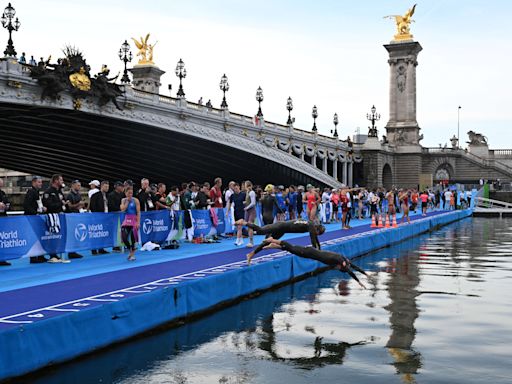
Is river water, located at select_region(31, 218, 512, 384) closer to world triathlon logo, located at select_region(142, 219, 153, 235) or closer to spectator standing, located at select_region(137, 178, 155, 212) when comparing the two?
world triathlon logo, located at select_region(142, 219, 153, 235)

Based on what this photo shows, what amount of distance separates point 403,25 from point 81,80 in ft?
203

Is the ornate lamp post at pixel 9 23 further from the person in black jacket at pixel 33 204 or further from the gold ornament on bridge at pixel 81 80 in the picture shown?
the person in black jacket at pixel 33 204

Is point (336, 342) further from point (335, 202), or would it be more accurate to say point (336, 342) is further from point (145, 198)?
point (335, 202)

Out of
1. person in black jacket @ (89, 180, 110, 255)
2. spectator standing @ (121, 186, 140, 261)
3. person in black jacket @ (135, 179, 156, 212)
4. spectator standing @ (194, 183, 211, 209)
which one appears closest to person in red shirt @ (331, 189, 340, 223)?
spectator standing @ (194, 183, 211, 209)

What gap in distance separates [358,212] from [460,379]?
34574mm

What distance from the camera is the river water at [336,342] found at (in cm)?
823

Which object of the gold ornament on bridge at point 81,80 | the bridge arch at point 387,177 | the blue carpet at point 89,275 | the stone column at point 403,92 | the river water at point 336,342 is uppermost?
the stone column at point 403,92

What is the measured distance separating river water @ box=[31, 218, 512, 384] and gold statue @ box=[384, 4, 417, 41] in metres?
81.7

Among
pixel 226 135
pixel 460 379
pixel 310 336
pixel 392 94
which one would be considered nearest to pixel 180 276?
pixel 310 336

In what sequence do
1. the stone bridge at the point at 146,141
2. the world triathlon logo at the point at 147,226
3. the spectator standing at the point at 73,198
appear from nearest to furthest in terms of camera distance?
1. the spectator standing at the point at 73,198
2. the world triathlon logo at the point at 147,226
3. the stone bridge at the point at 146,141

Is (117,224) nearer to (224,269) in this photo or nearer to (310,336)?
(224,269)

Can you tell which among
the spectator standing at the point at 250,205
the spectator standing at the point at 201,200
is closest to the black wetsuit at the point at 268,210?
the spectator standing at the point at 250,205

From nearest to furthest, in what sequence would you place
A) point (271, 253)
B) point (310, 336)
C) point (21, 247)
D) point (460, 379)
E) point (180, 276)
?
point (460, 379) → point (310, 336) → point (180, 276) → point (21, 247) → point (271, 253)

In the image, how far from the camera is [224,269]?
47.5 feet
